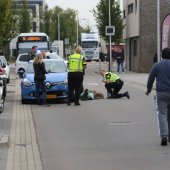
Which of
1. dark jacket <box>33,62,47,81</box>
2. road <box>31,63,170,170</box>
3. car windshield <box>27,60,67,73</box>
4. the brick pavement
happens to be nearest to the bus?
car windshield <box>27,60,67,73</box>

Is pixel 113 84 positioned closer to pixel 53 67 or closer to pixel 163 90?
pixel 53 67

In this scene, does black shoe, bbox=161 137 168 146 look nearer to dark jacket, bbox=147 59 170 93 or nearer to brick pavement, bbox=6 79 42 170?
dark jacket, bbox=147 59 170 93

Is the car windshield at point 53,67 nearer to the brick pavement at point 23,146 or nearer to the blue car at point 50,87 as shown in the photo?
the blue car at point 50,87

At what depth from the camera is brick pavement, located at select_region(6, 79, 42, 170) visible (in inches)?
356

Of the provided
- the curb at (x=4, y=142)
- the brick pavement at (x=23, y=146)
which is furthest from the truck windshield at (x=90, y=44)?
the curb at (x=4, y=142)

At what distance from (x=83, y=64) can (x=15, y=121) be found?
5008 millimetres

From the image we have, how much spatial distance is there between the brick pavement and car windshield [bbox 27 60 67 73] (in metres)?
4.73

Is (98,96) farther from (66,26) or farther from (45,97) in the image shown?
(66,26)

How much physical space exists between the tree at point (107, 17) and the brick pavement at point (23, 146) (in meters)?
39.0

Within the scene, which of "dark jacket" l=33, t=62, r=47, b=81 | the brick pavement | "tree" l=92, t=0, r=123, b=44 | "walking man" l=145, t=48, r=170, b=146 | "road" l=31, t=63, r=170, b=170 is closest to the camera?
the brick pavement

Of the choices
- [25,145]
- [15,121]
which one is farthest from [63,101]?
[25,145]

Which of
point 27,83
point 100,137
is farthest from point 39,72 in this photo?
point 100,137

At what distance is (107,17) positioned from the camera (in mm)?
55031

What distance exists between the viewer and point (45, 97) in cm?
1945
